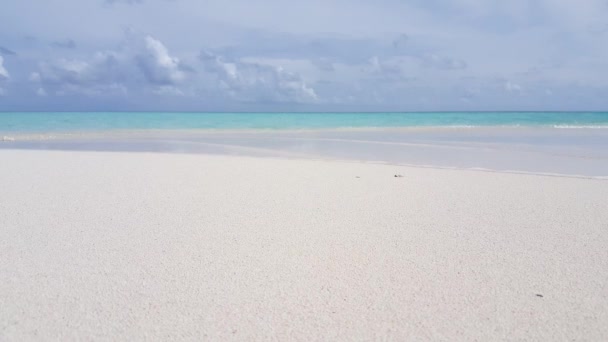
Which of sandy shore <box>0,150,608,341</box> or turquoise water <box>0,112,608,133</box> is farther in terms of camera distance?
turquoise water <box>0,112,608,133</box>

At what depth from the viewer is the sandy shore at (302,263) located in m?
2.28

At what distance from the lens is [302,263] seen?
10.1 feet

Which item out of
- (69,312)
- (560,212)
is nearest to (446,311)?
(69,312)

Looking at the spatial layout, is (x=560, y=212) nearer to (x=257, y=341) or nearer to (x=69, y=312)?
(x=257, y=341)

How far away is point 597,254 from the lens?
Answer: 3.30m

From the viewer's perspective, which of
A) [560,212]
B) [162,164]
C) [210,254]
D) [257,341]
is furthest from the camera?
[162,164]

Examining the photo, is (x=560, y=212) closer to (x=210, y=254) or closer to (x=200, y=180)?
(x=210, y=254)

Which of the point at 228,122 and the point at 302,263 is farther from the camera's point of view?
the point at 228,122

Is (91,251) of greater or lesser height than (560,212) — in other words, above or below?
above

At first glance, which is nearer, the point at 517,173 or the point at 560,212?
the point at 560,212

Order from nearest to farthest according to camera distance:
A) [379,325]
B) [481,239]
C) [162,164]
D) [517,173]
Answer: [379,325] → [481,239] → [517,173] → [162,164]

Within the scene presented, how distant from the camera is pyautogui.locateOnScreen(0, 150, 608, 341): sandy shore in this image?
228cm

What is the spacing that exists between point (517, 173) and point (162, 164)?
5.83m

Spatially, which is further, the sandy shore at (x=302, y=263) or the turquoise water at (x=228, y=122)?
the turquoise water at (x=228, y=122)
